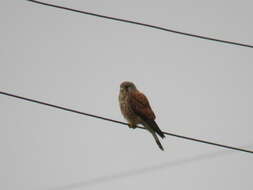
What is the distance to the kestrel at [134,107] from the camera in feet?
28.6

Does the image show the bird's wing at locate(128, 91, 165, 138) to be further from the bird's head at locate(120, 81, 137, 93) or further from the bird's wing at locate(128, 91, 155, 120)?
the bird's head at locate(120, 81, 137, 93)

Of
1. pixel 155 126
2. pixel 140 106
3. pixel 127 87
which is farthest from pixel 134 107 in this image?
pixel 155 126

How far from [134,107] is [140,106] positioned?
100 millimetres

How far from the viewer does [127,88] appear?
9.13 metres

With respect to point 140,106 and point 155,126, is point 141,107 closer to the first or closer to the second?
point 140,106

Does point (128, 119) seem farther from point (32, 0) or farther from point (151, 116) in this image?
point (32, 0)

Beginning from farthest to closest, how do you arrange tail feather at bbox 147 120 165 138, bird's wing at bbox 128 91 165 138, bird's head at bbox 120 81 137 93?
bird's head at bbox 120 81 137 93 < bird's wing at bbox 128 91 165 138 < tail feather at bbox 147 120 165 138

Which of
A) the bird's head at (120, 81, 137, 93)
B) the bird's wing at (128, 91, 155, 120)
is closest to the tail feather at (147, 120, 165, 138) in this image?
the bird's wing at (128, 91, 155, 120)

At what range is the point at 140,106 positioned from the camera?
347 inches

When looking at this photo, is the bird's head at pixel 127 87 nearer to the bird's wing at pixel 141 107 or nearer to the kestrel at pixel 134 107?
the kestrel at pixel 134 107

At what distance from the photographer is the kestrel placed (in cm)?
871

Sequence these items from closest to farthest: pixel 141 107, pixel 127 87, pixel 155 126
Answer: pixel 155 126
pixel 141 107
pixel 127 87

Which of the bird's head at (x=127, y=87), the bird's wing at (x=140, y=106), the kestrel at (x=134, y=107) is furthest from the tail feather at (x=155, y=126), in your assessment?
the bird's head at (x=127, y=87)

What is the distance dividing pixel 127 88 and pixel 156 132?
1.30 meters
